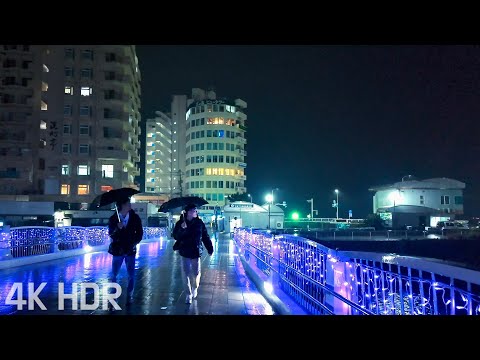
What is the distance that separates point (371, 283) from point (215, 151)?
93912mm

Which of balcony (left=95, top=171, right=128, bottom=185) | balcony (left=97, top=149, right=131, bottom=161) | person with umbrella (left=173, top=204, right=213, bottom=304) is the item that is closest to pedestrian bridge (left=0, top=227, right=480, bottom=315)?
person with umbrella (left=173, top=204, right=213, bottom=304)

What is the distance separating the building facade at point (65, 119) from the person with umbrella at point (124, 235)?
5581 cm

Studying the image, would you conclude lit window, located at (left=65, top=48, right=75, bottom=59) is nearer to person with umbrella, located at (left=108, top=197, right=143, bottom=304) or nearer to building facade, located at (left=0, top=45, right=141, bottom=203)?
building facade, located at (left=0, top=45, right=141, bottom=203)

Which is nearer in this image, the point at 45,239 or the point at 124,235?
the point at 124,235

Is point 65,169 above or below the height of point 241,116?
below

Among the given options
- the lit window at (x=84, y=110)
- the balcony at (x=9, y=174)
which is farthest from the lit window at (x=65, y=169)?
the lit window at (x=84, y=110)

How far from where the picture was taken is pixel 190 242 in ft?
29.6

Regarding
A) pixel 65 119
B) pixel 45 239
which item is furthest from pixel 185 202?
pixel 65 119

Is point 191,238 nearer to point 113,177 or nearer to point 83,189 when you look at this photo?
point 83,189

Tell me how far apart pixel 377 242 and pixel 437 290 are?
4569 cm

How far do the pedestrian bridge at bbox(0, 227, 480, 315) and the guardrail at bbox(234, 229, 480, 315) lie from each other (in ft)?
0.04

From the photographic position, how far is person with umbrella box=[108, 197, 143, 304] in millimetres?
8531
